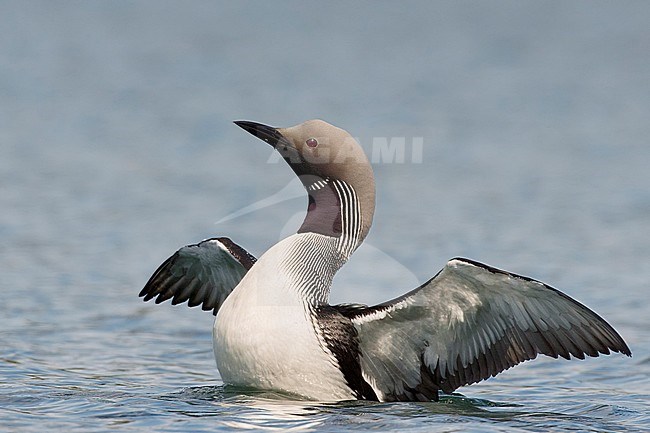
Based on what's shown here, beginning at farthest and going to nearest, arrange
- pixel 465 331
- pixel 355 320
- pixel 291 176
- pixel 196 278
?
pixel 291 176 → pixel 196 278 → pixel 465 331 → pixel 355 320

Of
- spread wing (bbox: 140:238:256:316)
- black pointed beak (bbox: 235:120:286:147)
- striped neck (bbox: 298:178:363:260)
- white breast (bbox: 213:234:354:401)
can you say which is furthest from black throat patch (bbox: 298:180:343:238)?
spread wing (bbox: 140:238:256:316)

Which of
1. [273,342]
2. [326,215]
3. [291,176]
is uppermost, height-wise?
[291,176]

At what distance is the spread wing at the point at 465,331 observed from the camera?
737 cm

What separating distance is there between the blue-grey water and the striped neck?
1.11 meters

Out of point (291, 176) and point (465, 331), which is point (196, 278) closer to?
point (465, 331)

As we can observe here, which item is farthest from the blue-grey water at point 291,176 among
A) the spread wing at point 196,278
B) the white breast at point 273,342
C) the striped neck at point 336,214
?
the striped neck at point 336,214

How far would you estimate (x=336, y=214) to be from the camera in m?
8.03

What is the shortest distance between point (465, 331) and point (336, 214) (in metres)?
1.07

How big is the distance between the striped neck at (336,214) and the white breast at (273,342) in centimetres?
52

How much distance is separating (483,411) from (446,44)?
1611 centimetres

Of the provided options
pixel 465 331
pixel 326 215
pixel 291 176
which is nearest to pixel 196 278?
pixel 326 215

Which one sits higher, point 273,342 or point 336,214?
point 336,214

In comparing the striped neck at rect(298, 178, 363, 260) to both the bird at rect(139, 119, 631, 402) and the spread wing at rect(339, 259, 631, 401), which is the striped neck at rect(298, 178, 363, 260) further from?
the spread wing at rect(339, 259, 631, 401)

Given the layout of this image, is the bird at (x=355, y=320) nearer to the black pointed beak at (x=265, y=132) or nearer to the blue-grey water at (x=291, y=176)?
the black pointed beak at (x=265, y=132)
